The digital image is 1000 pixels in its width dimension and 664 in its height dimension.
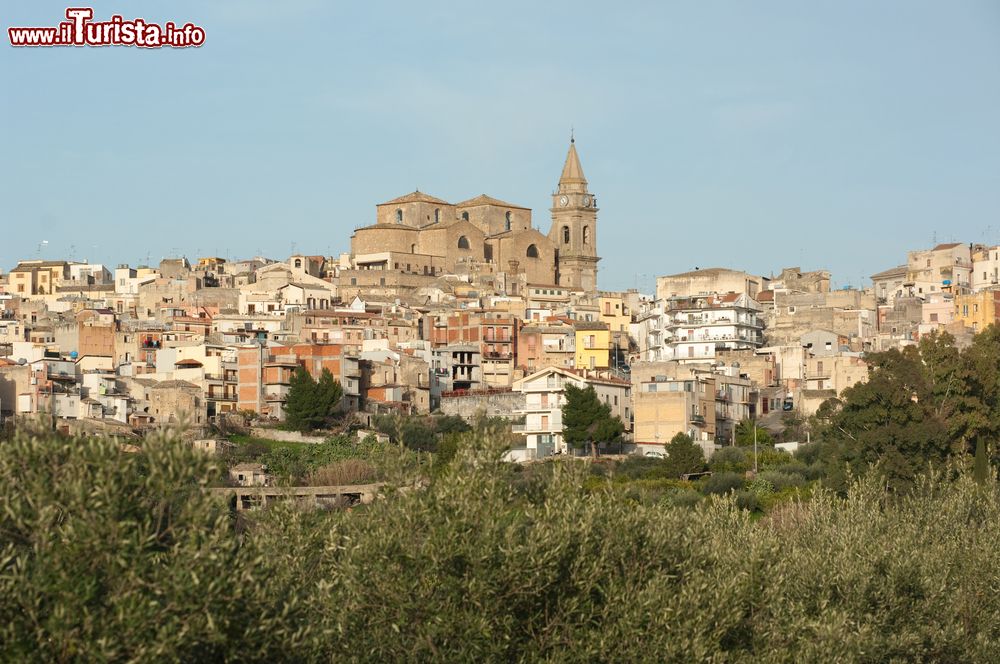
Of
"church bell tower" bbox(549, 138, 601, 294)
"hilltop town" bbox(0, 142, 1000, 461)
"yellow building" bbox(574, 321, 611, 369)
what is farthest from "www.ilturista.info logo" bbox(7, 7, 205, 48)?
"church bell tower" bbox(549, 138, 601, 294)

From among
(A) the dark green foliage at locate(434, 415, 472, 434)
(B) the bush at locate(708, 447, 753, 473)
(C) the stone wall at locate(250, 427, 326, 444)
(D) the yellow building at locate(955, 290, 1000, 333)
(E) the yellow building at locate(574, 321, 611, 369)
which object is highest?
(D) the yellow building at locate(955, 290, 1000, 333)

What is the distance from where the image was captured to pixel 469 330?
8219cm

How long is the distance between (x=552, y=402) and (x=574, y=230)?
5137cm

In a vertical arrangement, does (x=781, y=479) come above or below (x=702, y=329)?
below

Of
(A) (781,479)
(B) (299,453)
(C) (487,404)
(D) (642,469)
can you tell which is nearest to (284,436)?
(B) (299,453)

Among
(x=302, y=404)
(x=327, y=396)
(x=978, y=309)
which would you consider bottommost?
(x=302, y=404)

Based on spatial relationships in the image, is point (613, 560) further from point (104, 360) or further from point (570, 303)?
point (570, 303)

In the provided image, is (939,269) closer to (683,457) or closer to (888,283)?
(888,283)

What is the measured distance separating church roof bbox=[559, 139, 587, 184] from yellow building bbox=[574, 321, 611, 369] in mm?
38846

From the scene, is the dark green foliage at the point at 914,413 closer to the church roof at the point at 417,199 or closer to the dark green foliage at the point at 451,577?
the dark green foliage at the point at 451,577

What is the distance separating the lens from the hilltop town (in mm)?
65562

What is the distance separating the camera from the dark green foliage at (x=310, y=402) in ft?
210

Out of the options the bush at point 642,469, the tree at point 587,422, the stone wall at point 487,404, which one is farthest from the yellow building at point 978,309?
the bush at point 642,469

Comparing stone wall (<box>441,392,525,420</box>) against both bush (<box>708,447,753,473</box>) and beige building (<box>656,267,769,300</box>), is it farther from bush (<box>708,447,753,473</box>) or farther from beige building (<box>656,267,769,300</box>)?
beige building (<box>656,267,769,300</box>)
